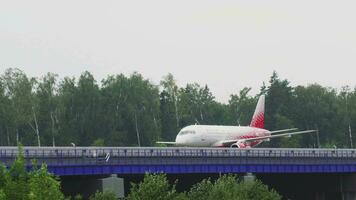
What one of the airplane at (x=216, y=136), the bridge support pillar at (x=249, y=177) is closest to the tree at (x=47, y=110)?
the airplane at (x=216, y=136)

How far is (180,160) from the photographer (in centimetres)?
10112

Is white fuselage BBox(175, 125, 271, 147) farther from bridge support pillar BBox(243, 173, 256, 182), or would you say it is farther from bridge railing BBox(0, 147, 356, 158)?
bridge support pillar BBox(243, 173, 256, 182)

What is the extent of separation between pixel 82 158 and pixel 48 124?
240 feet

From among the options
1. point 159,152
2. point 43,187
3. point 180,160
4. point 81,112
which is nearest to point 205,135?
point 180,160

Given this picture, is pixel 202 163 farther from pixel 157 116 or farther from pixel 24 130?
pixel 157 116

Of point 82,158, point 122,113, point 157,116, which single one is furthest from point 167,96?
point 82,158

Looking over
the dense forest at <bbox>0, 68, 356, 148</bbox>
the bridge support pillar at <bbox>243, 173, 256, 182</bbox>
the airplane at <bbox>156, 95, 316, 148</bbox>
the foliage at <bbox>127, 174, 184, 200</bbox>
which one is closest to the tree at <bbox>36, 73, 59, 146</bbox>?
the dense forest at <bbox>0, 68, 356, 148</bbox>

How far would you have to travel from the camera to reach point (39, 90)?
545ft

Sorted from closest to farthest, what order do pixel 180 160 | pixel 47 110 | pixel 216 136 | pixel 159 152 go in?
pixel 159 152 → pixel 180 160 → pixel 216 136 → pixel 47 110

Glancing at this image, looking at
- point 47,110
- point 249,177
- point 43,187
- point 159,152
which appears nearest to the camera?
point 43,187

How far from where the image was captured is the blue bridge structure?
8919 cm

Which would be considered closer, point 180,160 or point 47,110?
point 180,160

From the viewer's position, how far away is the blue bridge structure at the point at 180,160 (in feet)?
293

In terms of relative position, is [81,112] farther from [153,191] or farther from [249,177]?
[153,191]
